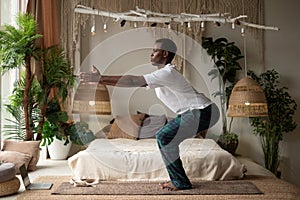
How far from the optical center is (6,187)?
3779mm

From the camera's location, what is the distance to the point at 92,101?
21.2 feet

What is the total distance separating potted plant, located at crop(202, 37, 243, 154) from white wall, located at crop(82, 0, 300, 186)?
15cm

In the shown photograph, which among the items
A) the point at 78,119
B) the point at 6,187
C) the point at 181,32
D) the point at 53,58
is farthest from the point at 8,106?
Result: the point at 181,32

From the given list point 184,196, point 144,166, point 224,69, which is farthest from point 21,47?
point 224,69

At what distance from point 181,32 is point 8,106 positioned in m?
2.68

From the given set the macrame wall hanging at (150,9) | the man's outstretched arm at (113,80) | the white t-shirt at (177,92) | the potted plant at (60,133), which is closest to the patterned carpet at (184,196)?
the white t-shirt at (177,92)

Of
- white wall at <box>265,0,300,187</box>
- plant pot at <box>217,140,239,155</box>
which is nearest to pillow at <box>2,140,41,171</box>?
plant pot at <box>217,140,239,155</box>

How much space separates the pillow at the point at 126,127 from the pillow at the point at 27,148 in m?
1.12

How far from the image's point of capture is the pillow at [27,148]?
16.7 feet

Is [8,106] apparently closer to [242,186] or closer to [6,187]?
[6,187]

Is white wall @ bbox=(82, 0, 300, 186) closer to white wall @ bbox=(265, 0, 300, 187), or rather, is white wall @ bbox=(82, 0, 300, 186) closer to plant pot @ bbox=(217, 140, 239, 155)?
white wall @ bbox=(265, 0, 300, 187)

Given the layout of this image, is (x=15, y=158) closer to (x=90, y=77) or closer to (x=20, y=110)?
(x=20, y=110)

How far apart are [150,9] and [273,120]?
2.37 meters

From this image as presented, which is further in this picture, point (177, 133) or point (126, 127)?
point (126, 127)
